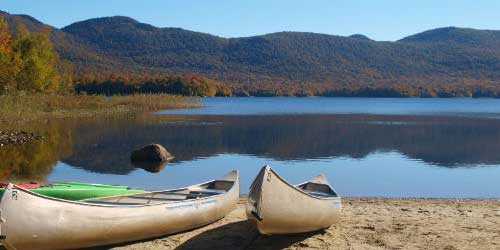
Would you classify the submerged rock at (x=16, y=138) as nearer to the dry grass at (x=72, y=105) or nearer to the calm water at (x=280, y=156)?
the calm water at (x=280, y=156)

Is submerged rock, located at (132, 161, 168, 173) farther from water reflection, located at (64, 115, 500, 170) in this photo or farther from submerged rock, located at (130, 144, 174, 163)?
water reflection, located at (64, 115, 500, 170)

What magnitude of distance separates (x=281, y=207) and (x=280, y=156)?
20009 mm

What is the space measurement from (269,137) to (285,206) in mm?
30686

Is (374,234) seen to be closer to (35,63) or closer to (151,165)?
(151,165)

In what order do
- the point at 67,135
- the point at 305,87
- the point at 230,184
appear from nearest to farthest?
1. the point at 230,184
2. the point at 67,135
3. the point at 305,87

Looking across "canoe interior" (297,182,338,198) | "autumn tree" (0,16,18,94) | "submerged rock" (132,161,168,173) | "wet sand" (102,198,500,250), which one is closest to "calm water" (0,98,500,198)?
"submerged rock" (132,161,168,173)

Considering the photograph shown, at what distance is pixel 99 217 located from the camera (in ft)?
35.7

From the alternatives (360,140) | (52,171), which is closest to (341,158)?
(360,140)

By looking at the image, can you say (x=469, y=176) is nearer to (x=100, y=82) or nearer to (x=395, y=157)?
(x=395, y=157)

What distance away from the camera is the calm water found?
22.8 metres

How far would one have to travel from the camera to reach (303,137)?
1649 inches

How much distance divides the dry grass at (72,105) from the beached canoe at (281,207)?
34.2 m

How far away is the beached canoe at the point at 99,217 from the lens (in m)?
9.80

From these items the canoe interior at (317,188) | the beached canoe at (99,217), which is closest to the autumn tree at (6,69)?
the beached canoe at (99,217)
